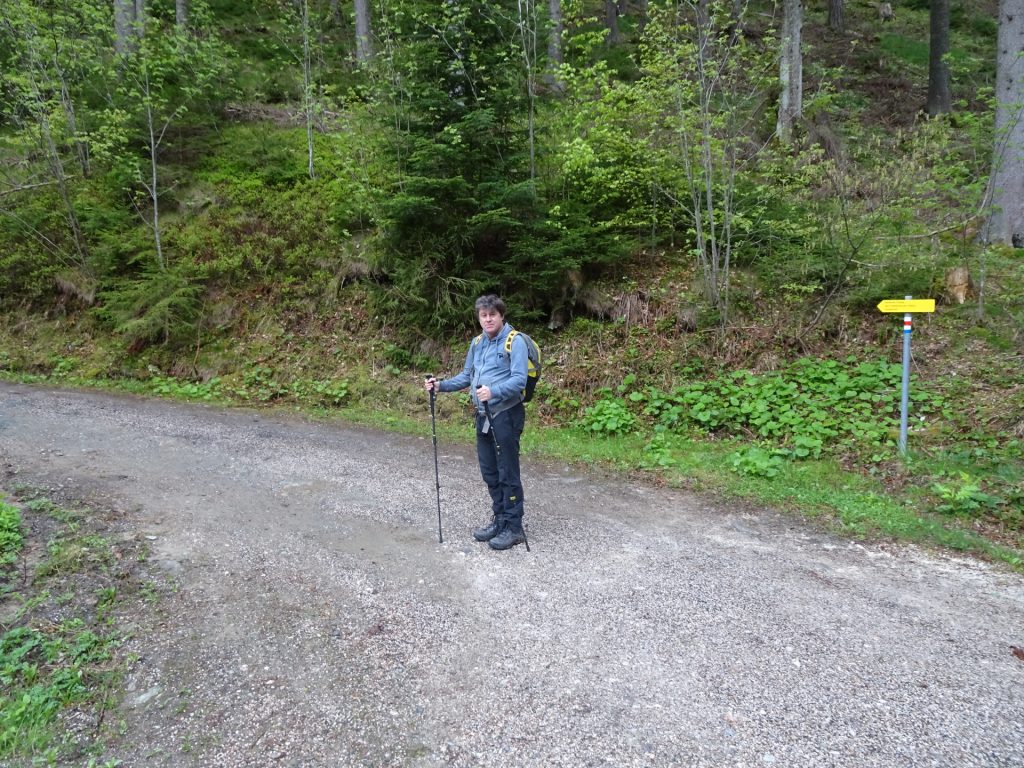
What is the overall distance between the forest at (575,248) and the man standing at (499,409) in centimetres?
239

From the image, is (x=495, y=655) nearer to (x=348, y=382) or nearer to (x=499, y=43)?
(x=348, y=382)

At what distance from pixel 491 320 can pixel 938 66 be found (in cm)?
1912

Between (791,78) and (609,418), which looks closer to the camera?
(609,418)

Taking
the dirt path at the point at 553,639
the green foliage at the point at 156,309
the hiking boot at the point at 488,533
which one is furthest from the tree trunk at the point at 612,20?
the hiking boot at the point at 488,533

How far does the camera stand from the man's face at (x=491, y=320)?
14.2 ft

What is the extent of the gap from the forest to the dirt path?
1449 mm

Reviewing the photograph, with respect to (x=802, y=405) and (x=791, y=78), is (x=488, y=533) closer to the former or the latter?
(x=802, y=405)

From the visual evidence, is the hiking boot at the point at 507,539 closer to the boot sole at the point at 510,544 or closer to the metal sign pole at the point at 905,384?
the boot sole at the point at 510,544

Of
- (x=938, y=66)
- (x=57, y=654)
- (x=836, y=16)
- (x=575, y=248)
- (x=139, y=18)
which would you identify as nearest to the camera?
(x=57, y=654)

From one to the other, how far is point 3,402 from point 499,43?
32.0ft

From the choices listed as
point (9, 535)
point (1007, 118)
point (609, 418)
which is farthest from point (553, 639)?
point (1007, 118)

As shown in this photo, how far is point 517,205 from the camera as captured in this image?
30.0ft

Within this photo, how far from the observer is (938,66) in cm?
1584

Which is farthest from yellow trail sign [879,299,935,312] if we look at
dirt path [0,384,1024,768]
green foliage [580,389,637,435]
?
green foliage [580,389,637,435]
